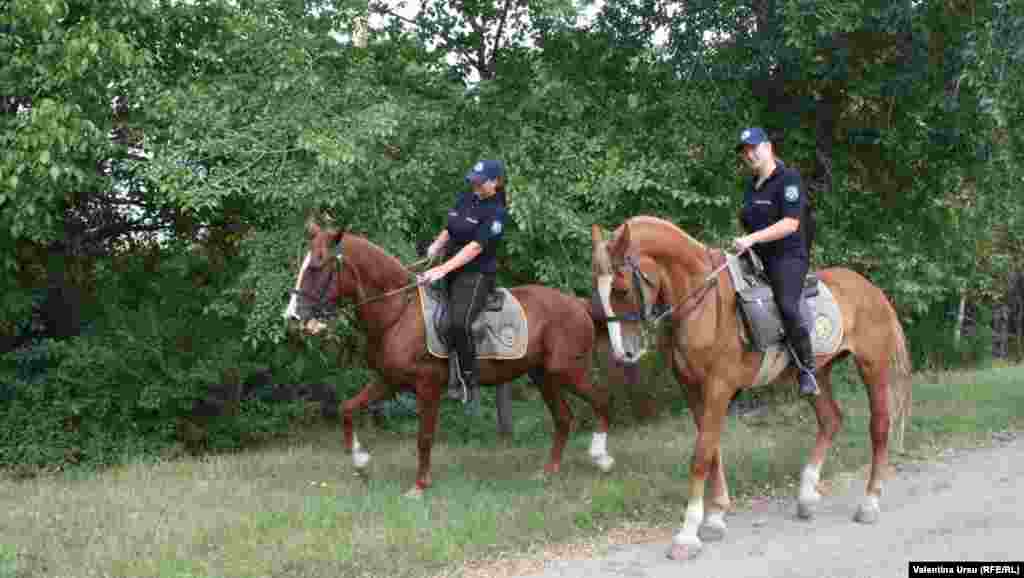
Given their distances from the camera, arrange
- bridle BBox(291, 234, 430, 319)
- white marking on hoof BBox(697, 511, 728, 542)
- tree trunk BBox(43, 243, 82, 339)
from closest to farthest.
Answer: white marking on hoof BBox(697, 511, 728, 542) < bridle BBox(291, 234, 430, 319) < tree trunk BBox(43, 243, 82, 339)

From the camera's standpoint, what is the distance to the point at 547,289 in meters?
9.60

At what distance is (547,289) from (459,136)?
262cm

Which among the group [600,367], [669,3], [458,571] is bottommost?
[458,571]

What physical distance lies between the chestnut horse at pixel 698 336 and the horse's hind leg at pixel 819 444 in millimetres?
13

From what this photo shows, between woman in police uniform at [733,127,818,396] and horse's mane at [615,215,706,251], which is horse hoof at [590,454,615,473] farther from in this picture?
horse's mane at [615,215,706,251]

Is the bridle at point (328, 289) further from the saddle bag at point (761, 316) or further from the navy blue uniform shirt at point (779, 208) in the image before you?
the navy blue uniform shirt at point (779, 208)

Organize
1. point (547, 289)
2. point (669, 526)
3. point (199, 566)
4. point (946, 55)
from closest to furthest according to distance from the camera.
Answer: point (199, 566), point (669, 526), point (547, 289), point (946, 55)

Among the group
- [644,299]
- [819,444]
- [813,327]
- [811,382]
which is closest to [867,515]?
[819,444]

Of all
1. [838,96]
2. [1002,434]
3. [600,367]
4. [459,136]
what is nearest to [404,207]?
[459,136]

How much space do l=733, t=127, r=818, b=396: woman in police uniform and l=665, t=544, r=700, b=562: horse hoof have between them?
5.60ft

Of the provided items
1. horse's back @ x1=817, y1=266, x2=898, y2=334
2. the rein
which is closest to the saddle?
horse's back @ x1=817, y1=266, x2=898, y2=334

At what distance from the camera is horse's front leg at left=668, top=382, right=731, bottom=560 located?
6605mm

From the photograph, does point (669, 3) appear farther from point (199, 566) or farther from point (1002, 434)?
point (199, 566)

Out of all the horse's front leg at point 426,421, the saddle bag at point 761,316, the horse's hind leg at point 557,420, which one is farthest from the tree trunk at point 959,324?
the horse's front leg at point 426,421
